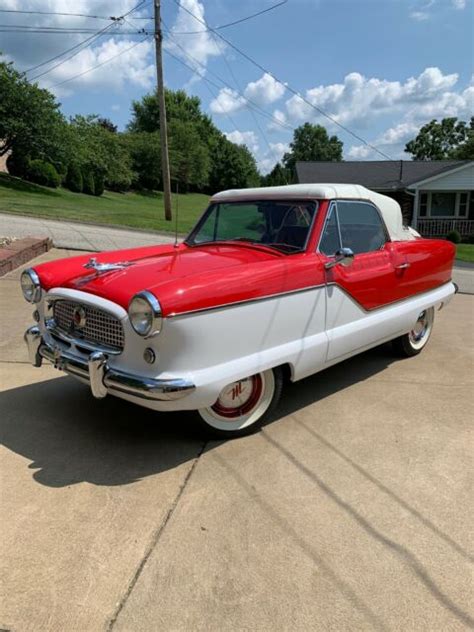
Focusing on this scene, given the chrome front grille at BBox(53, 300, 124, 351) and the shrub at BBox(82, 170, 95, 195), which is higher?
the shrub at BBox(82, 170, 95, 195)

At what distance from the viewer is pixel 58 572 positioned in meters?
2.33

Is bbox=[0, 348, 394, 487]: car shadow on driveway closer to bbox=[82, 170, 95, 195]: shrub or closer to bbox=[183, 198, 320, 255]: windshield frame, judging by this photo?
bbox=[183, 198, 320, 255]: windshield frame

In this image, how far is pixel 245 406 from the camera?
12.2 feet

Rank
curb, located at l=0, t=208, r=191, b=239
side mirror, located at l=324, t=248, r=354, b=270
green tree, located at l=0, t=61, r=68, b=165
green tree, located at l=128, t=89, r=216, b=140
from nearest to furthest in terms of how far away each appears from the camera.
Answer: side mirror, located at l=324, t=248, r=354, b=270, curb, located at l=0, t=208, r=191, b=239, green tree, located at l=0, t=61, r=68, b=165, green tree, located at l=128, t=89, r=216, b=140

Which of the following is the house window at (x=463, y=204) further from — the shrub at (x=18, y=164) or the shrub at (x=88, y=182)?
the shrub at (x=18, y=164)

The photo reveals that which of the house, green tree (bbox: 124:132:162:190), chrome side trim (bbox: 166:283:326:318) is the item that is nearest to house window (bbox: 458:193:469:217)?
the house

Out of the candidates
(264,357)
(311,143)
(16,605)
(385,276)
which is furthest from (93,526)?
(311,143)

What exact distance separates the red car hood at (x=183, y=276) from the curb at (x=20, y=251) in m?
4.84

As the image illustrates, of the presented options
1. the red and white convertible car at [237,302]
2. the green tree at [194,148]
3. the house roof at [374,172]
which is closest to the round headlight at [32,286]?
the red and white convertible car at [237,302]

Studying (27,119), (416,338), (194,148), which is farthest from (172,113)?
(416,338)

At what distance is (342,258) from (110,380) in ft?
6.13

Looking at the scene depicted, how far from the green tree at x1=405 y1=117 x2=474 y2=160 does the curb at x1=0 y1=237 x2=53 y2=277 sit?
7096cm

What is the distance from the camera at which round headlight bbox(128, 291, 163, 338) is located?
2902 mm

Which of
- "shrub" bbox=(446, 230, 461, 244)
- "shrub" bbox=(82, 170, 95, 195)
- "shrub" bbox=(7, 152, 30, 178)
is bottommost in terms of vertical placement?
"shrub" bbox=(446, 230, 461, 244)
